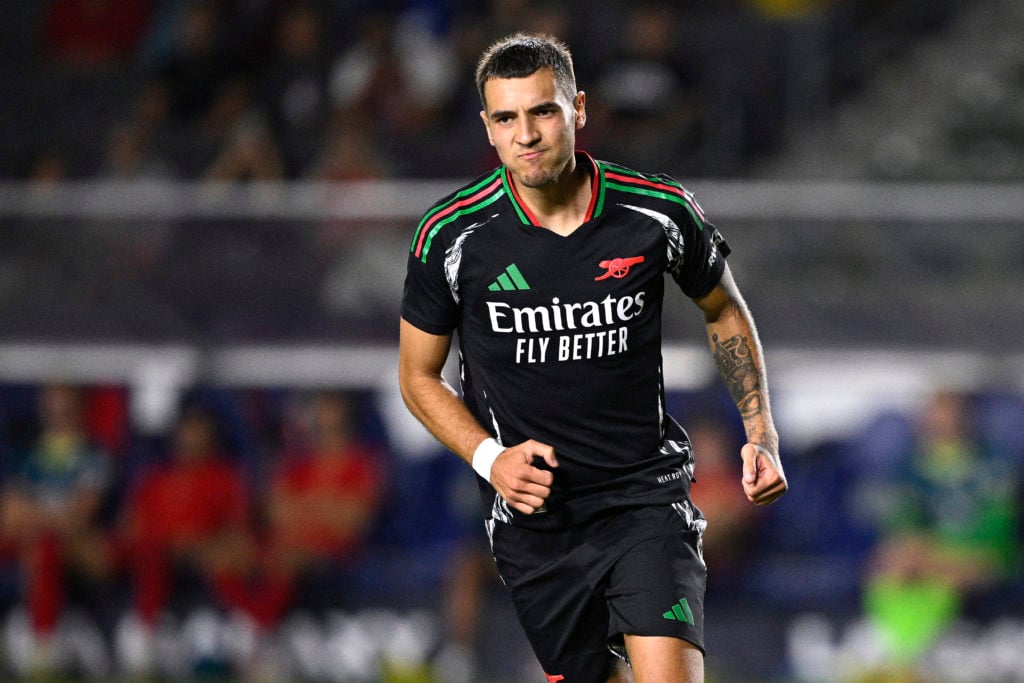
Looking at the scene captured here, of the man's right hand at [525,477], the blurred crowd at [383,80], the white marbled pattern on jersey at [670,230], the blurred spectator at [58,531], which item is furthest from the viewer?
the blurred crowd at [383,80]

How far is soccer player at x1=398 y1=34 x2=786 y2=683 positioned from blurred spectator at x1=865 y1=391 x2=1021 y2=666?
3992mm

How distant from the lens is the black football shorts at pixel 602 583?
4102mm

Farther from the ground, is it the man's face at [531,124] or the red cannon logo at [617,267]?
the man's face at [531,124]

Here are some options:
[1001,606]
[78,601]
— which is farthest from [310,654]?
[1001,606]

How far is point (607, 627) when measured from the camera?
4.30 metres

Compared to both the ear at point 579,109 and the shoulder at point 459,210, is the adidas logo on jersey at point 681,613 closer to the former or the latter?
the shoulder at point 459,210

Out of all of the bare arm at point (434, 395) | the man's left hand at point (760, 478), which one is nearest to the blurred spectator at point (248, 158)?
the bare arm at point (434, 395)

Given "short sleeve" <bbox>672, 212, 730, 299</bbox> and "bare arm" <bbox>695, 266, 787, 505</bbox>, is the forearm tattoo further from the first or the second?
"short sleeve" <bbox>672, 212, 730, 299</bbox>

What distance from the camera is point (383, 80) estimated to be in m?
10.3

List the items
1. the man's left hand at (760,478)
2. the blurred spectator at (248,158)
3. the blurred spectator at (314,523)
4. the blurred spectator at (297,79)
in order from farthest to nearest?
the blurred spectator at (297,79), the blurred spectator at (248,158), the blurred spectator at (314,523), the man's left hand at (760,478)

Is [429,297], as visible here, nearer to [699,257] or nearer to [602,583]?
[699,257]

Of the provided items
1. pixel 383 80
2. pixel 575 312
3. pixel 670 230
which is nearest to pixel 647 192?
pixel 670 230

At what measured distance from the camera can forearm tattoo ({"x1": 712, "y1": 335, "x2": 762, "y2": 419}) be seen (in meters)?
4.38

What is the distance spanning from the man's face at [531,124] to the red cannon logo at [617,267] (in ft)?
0.99
